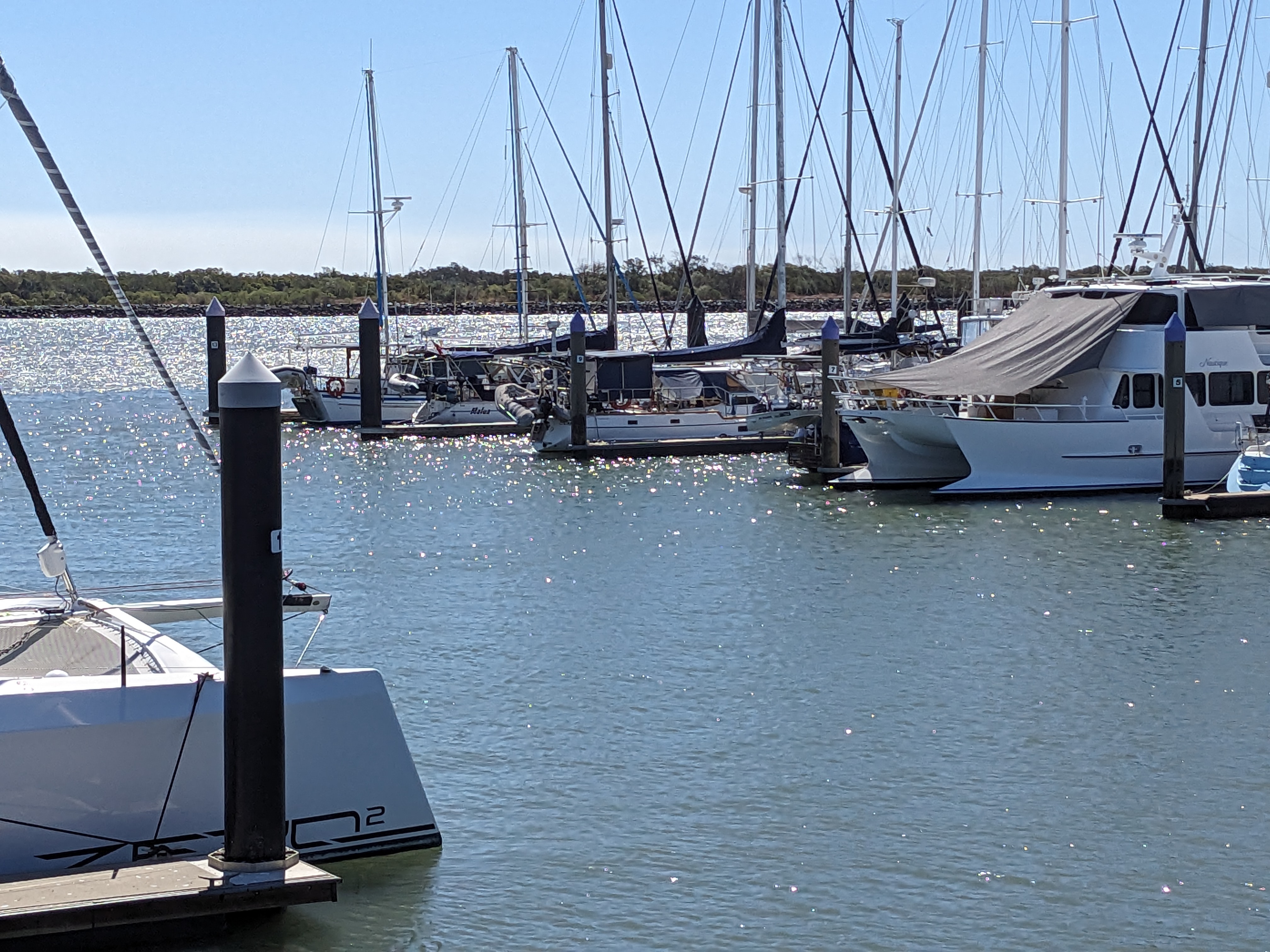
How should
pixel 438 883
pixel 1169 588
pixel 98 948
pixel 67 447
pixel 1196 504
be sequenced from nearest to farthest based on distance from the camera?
pixel 98 948 < pixel 438 883 < pixel 1169 588 < pixel 1196 504 < pixel 67 447

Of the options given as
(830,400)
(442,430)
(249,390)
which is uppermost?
(249,390)

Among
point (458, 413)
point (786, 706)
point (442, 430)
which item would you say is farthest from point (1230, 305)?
point (458, 413)

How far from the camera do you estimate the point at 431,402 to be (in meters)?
40.4

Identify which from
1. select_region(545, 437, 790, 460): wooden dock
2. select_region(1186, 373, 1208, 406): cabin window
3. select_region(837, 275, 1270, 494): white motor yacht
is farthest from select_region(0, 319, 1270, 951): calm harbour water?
select_region(545, 437, 790, 460): wooden dock

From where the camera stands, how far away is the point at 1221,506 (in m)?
24.5

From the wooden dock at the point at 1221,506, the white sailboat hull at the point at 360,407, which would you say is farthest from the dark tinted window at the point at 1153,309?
the white sailboat hull at the point at 360,407

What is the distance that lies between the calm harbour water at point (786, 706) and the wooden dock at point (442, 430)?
9.82m

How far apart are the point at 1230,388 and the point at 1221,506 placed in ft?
13.9

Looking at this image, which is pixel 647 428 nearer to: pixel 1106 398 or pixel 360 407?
pixel 360 407

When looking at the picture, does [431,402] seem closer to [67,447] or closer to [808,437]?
[67,447]

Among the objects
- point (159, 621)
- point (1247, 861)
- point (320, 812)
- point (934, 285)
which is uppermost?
point (934, 285)

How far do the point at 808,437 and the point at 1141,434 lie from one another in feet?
22.3

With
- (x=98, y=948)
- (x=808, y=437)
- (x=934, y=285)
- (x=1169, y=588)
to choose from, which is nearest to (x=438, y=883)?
(x=98, y=948)

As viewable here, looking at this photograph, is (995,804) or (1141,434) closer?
(995,804)
